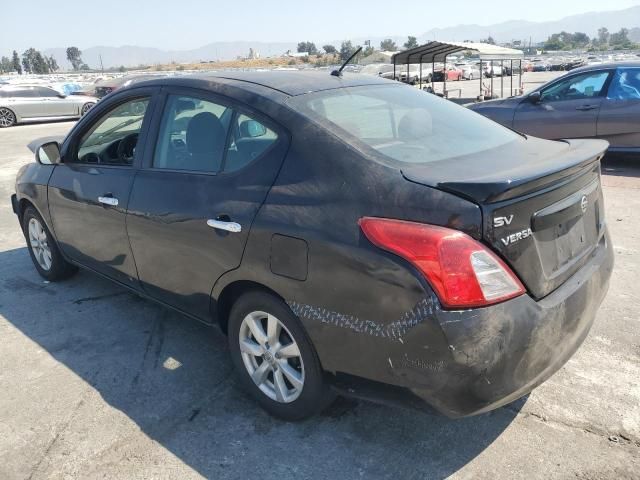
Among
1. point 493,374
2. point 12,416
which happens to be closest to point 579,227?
point 493,374

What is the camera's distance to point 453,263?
82.3 inches

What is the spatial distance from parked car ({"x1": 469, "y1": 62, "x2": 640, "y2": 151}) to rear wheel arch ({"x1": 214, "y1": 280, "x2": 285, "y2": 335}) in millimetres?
7302

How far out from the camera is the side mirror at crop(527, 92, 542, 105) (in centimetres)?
900

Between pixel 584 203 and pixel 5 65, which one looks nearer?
pixel 584 203

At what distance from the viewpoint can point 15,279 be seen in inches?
199

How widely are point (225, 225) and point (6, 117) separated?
1962 cm

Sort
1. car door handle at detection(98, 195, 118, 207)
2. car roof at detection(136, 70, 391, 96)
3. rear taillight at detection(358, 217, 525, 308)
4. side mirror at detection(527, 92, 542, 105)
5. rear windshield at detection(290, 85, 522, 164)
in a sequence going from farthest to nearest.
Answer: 1. side mirror at detection(527, 92, 542, 105)
2. car door handle at detection(98, 195, 118, 207)
3. car roof at detection(136, 70, 391, 96)
4. rear windshield at detection(290, 85, 522, 164)
5. rear taillight at detection(358, 217, 525, 308)

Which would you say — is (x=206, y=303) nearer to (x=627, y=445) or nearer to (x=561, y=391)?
(x=561, y=391)

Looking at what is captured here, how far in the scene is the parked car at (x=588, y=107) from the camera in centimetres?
828

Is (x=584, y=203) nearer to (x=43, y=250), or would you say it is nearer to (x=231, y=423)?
(x=231, y=423)

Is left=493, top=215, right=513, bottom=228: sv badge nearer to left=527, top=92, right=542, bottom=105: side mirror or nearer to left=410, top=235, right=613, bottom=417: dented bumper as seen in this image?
left=410, top=235, right=613, bottom=417: dented bumper

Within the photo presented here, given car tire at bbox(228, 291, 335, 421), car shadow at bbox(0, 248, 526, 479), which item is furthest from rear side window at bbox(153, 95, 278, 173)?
car shadow at bbox(0, 248, 526, 479)

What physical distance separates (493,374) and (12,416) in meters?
2.52

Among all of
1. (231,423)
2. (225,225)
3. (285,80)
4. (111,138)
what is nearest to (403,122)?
(285,80)
